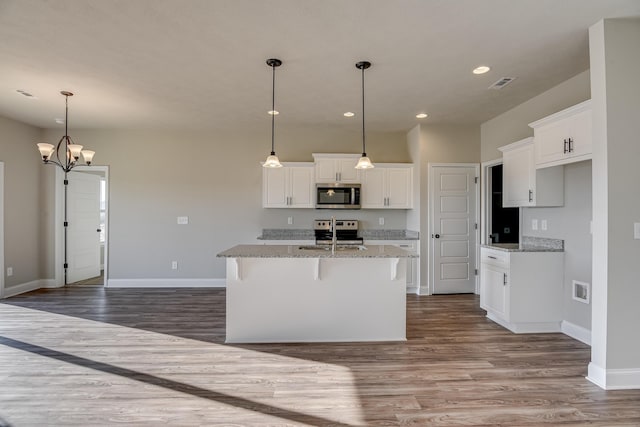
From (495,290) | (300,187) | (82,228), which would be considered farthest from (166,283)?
(495,290)

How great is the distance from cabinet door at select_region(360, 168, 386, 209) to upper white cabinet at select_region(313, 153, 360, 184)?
187mm

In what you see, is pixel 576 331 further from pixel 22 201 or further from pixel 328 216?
pixel 22 201

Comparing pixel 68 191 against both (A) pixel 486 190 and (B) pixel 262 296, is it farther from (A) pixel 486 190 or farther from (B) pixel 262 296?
(A) pixel 486 190

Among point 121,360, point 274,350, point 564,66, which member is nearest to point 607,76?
point 564,66

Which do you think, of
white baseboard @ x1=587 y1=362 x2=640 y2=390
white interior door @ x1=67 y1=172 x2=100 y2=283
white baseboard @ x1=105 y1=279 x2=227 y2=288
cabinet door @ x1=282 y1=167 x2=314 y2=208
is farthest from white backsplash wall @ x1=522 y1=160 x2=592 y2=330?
white interior door @ x1=67 y1=172 x2=100 y2=283

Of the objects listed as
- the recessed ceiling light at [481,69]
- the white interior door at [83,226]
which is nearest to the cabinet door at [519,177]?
the recessed ceiling light at [481,69]

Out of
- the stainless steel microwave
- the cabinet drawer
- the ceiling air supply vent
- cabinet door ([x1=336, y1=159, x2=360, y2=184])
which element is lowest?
the cabinet drawer

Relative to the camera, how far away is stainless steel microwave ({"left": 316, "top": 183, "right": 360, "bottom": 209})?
541cm

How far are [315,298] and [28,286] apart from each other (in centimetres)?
503

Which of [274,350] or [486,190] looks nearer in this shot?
[274,350]

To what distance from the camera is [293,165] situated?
17.9ft

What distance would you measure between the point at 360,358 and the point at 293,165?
3340mm

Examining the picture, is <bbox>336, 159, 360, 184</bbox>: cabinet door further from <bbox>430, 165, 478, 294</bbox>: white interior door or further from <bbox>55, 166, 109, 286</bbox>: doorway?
<bbox>55, 166, 109, 286</bbox>: doorway

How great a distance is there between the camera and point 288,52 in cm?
294
